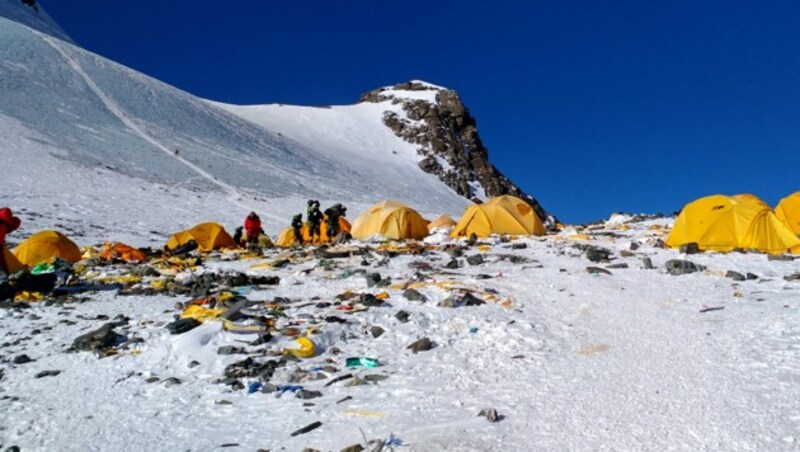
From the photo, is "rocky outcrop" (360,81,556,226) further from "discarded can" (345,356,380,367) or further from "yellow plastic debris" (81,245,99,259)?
"discarded can" (345,356,380,367)

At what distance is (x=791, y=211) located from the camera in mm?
18312

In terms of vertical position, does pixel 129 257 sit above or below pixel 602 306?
below

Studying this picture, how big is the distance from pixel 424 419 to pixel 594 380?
2.12 metres

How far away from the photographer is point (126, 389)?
6988 millimetres

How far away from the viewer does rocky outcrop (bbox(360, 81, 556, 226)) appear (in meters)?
89.3

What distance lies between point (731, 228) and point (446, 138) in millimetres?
85040

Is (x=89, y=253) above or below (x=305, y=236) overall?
below

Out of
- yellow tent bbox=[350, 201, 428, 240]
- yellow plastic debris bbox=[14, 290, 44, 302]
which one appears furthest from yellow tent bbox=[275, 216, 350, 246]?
yellow plastic debris bbox=[14, 290, 44, 302]

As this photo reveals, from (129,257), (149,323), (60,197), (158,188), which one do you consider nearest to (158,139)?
(158,188)

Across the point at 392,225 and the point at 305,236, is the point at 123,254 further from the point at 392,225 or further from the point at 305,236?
the point at 392,225

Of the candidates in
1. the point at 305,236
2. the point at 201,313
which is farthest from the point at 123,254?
the point at 201,313

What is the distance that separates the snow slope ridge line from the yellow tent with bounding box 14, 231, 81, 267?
753 inches

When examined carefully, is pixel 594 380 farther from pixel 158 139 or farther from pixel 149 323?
pixel 158 139

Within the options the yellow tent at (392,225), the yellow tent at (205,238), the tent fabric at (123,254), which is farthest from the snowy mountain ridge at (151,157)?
the yellow tent at (392,225)
